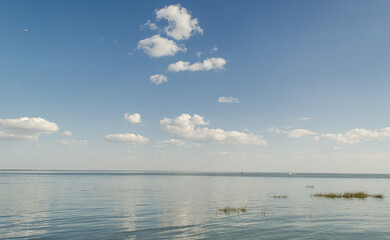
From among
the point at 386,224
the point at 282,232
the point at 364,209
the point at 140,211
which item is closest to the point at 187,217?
the point at 140,211

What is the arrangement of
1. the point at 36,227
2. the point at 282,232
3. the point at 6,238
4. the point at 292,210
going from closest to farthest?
the point at 6,238 < the point at 282,232 < the point at 36,227 < the point at 292,210

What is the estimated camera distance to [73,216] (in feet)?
117

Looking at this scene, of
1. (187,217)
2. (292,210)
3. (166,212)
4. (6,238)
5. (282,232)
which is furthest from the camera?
(292,210)

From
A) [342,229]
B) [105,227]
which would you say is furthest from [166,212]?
[342,229]

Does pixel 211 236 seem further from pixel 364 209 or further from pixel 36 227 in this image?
pixel 364 209

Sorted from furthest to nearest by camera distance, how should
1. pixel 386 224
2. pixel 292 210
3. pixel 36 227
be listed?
pixel 292 210, pixel 386 224, pixel 36 227

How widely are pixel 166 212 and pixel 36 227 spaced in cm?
A: 1632

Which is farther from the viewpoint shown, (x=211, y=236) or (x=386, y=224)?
(x=386, y=224)

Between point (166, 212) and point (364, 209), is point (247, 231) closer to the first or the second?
point (166, 212)

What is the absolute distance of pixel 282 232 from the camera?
27.5 meters

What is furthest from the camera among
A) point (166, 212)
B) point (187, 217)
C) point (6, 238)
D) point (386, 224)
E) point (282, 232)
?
point (166, 212)

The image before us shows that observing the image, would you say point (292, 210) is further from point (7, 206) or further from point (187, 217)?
point (7, 206)

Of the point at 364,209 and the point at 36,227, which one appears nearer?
the point at 36,227

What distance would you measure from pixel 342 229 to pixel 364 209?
18.1m
